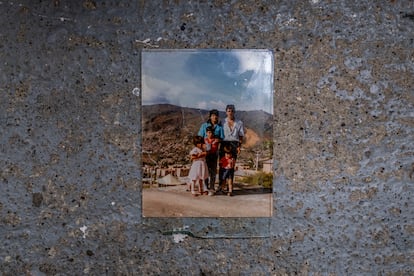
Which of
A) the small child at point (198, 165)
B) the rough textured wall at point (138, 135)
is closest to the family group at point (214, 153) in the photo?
the small child at point (198, 165)

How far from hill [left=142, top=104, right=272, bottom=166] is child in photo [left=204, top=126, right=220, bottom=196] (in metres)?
0.05

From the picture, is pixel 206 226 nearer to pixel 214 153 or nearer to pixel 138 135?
pixel 214 153

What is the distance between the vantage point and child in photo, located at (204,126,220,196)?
49.4 inches

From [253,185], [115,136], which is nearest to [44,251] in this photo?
[115,136]

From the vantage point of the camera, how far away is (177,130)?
125 centimetres

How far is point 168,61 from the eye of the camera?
123 cm

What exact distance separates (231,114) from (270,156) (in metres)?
0.16

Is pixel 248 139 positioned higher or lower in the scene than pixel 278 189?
higher

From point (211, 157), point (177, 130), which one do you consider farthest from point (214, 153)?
point (177, 130)

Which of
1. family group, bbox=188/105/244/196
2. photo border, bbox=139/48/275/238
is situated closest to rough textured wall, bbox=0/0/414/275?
photo border, bbox=139/48/275/238

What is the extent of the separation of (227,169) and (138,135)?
266 mm

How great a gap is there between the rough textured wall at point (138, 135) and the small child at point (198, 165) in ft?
0.50

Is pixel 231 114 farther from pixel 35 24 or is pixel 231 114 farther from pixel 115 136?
pixel 35 24

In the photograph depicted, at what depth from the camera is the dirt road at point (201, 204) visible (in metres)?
1.25
